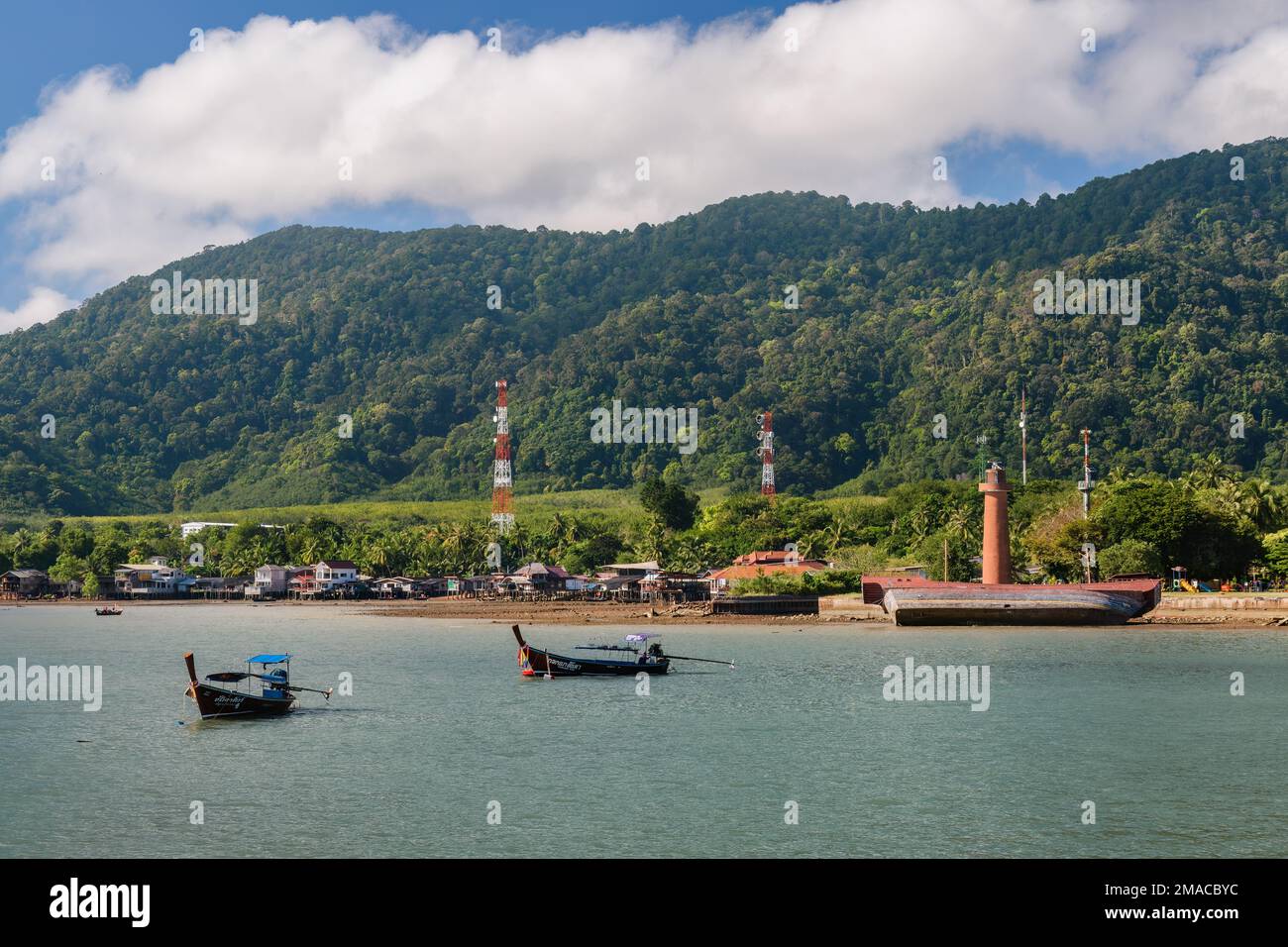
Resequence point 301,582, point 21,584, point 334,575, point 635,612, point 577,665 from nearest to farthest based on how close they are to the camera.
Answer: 1. point 577,665
2. point 635,612
3. point 334,575
4. point 301,582
5. point 21,584

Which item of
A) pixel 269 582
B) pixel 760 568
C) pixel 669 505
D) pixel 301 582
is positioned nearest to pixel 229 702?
pixel 760 568

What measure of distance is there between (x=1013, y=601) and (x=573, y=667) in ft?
133

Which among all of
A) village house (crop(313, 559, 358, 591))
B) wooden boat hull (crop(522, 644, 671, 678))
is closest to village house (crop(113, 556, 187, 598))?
village house (crop(313, 559, 358, 591))

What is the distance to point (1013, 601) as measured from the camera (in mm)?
91875

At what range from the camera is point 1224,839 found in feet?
97.9

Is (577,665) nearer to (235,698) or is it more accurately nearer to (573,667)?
(573,667)

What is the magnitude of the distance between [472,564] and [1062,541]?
263 ft

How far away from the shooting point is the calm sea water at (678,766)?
30.2 meters

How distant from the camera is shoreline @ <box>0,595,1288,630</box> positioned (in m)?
89.4

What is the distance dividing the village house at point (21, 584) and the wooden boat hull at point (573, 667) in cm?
12995

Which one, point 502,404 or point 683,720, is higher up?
point 502,404

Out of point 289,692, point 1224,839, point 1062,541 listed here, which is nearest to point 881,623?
point 1062,541

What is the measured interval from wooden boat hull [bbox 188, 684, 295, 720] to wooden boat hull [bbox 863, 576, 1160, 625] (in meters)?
54.7
